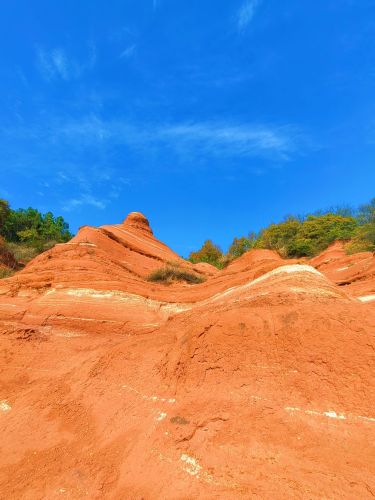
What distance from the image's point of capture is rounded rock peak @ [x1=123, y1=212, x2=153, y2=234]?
26533 millimetres

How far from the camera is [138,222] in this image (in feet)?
88.8

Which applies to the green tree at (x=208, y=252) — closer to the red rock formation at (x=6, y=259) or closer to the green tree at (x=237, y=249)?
the green tree at (x=237, y=249)

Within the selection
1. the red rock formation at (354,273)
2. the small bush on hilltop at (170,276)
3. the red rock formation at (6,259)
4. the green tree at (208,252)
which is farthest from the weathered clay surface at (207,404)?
the green tree at (208,252)

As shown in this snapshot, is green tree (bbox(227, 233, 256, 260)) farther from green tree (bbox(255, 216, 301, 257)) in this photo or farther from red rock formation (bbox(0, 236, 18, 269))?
red rock formation (bbox(0, 236, 18, 269))

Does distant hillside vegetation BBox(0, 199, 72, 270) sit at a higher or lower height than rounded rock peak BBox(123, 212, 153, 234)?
higher

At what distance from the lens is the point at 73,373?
22.2 feet

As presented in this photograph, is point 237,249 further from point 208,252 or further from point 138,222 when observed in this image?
point 208,252

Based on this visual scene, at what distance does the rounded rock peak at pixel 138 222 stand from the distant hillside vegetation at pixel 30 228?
37.7ft

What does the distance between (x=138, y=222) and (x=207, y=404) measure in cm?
2336

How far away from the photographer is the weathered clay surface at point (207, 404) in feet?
11.3

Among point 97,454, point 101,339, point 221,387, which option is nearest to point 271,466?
point 221,387

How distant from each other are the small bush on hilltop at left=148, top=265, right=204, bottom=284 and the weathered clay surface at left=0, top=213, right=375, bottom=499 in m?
5.76

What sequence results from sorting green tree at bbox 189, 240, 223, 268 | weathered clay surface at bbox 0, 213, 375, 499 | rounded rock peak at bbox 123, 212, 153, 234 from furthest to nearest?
green tree at bbox 189, 240, 223, 268 < rounded rock peak at bbox 123, 212, 153, 234 < weathered clay surface at bbox 0, 213, 375, 499

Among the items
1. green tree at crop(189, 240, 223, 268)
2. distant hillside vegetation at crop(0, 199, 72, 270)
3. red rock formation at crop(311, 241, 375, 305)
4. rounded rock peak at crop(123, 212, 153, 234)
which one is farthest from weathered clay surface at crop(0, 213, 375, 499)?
green tree at crop(189, 240, 223, 268)
